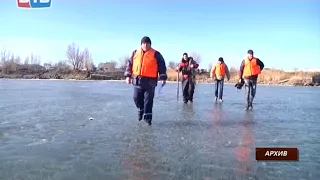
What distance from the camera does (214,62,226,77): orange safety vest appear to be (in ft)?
41.2

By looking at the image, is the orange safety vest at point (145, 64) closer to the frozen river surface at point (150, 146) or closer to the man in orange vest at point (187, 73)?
the frozen river surface at point (150, 146)

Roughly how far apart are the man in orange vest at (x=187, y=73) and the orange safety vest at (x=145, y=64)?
189 inches

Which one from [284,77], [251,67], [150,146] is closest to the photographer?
[150,146]

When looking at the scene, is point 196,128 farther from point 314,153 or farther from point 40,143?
point 40,143

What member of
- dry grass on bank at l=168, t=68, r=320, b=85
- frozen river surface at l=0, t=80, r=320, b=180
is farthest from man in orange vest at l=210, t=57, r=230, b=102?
Result: dry grass on bank at l=168, t=68, r=320, b=85

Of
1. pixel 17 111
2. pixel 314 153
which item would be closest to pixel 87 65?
pixel 17 111

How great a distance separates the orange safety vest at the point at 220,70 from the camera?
41.2ft

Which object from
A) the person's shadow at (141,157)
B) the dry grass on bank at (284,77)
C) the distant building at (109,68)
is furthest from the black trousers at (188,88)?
the distant building at (109,68)

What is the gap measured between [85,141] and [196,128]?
2153mm

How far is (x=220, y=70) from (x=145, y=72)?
6453 mm

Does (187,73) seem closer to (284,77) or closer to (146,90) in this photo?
(146,90)

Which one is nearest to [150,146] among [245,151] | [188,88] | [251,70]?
[245,151]

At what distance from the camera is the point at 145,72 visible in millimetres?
6613

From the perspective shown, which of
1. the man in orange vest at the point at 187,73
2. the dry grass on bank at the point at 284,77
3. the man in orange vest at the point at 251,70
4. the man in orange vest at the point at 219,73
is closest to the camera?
the man in orange vest at the point at 251,70
